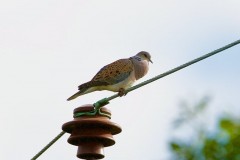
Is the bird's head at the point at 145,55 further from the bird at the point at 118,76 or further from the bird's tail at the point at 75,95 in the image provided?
the bird's tail at the point at 75,95

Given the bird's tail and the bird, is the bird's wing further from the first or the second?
the bird's tail

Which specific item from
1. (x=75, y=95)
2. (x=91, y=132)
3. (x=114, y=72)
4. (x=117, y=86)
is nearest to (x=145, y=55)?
(x=114, y=72)

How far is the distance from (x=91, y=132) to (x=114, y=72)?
444cm

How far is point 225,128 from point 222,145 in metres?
0.19

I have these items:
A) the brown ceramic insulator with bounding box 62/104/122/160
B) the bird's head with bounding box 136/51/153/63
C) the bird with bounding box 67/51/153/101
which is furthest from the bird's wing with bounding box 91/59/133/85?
the brown ceramic insulator with bounding box 62/104/122/160

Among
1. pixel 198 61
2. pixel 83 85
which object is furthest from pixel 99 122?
pixel 83 85

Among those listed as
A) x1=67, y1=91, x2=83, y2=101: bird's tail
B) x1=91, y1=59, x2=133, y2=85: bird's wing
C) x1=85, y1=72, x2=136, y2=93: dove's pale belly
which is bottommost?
x1=67, y1=91, x2=83, y2=101: bird's tail

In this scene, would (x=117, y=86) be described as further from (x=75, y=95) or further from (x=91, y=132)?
(x=91, y=132)

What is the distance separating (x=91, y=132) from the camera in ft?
12.7

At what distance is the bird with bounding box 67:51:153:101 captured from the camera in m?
7.74

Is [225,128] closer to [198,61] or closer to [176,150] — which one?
[176,150]

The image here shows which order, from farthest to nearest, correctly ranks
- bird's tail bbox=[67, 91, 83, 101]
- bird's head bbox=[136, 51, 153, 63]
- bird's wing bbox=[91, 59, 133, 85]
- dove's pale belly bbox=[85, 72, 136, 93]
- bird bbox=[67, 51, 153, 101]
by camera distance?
1. bird's head bbox=[136, 51, 153, 63]
2. bird's wing bbox=[91, 59, 133, 85]
3. dove's pale belly bbox=[85, 72, 136, 93]
4. bird bbox=[67, 51, 153, 101]
5. bird's tail bbox=[67, 91, 83, 101]

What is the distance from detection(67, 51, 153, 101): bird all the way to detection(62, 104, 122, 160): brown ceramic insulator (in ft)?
10.9

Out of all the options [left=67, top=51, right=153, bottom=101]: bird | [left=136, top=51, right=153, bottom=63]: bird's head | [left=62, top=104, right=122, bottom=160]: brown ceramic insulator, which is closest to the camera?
[left=62, top=104, right=122, bottom=160]: brown ceramic insulator
